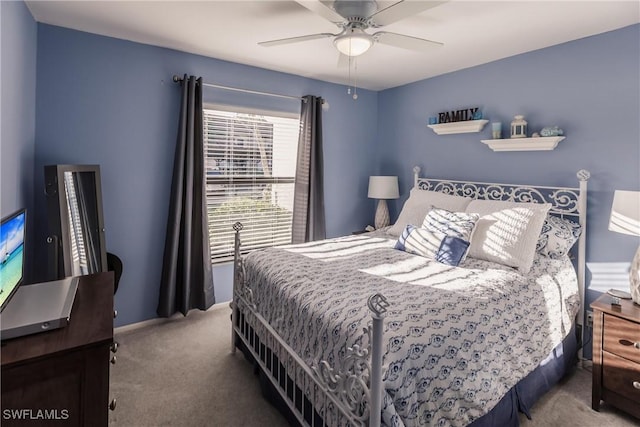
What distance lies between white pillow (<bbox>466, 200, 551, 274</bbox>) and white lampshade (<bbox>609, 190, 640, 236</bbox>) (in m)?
0.39

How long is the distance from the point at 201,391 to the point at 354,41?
7.83ft

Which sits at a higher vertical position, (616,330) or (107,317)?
(107,317)

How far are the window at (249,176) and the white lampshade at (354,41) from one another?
1.66 meters

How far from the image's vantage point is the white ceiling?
2.17 metres

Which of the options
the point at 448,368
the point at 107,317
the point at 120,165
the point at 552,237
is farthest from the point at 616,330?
the point at 120,165

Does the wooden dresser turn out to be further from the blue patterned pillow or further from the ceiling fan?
the blue patterned pillow

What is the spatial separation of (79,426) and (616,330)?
9.01 feet

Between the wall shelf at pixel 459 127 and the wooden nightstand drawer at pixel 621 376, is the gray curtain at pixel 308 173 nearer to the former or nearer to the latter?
the wall shelf at pixel 459 127

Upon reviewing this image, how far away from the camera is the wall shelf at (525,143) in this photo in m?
2.66

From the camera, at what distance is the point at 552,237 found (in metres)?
2.47

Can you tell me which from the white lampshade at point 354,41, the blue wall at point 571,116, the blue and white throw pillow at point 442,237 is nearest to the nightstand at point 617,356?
the blue wall at point 571,116

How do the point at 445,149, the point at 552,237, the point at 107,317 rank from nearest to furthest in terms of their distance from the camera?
the point at 107,317, the point at 552,237, the point at 445,149

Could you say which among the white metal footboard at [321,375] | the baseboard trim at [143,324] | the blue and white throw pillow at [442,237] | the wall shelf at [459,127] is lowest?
the baseboard trim at [143,324]

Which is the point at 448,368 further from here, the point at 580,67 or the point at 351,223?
the point at 351,223
